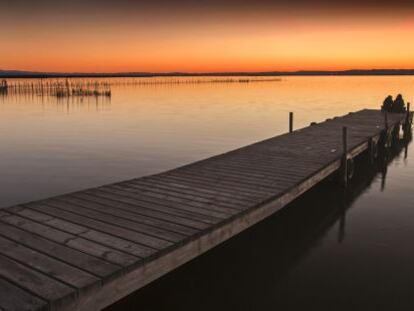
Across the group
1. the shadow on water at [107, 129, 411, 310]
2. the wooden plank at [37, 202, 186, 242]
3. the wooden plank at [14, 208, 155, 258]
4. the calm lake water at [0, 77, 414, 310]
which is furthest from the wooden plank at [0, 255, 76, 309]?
the calm lake water at [0, 77, 414, 310]

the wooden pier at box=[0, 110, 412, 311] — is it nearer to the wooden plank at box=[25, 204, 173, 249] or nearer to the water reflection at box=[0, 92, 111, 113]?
the wooden plank at box=[25, 204, 173, 249]

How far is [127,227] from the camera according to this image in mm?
Answer: 6543

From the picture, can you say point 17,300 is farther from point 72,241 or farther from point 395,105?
point 395,105

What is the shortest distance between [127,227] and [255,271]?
3.34 m

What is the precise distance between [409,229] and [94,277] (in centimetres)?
896

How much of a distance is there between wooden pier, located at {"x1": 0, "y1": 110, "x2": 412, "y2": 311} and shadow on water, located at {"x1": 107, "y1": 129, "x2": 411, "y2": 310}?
1.31 meters

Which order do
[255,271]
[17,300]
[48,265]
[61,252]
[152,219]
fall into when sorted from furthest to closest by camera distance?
[255,271] < [152,219] < [61,252] < [48,265] < [17,300]

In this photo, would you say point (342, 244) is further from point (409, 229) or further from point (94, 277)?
point (94, 277)

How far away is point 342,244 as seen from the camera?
32.9 feet

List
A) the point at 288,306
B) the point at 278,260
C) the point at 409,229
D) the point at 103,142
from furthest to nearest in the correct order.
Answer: the point at 103,142
the point at 409,229
the point at 278,260
the point at 288,306

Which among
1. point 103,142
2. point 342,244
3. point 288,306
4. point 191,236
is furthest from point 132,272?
point 103,142

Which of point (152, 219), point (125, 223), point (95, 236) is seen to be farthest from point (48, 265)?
point (152, 219)

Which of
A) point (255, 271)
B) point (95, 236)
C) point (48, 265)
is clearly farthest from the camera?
point (255, 271)

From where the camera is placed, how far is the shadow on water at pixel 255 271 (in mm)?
7331
